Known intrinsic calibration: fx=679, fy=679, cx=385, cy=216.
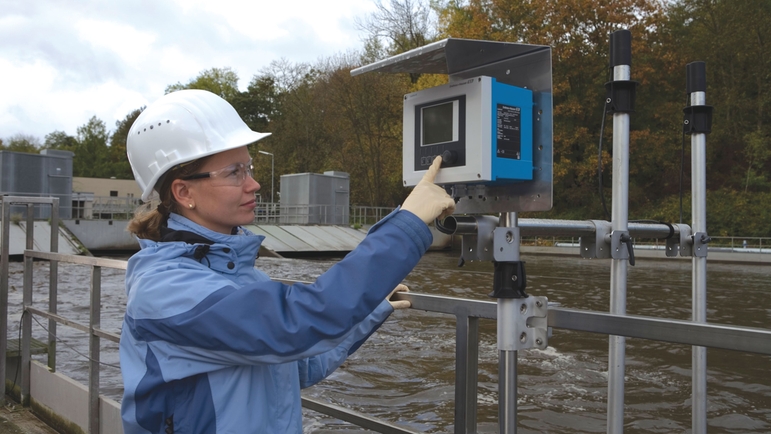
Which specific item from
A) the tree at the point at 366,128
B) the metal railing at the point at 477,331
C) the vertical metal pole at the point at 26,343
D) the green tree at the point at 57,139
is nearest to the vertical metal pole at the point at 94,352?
the metal railing at the point at 477,331

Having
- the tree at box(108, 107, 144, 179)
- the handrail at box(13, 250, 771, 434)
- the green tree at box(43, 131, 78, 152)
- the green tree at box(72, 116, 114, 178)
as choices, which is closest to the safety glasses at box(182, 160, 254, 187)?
the handrail at box(13, 250, 771, 434)

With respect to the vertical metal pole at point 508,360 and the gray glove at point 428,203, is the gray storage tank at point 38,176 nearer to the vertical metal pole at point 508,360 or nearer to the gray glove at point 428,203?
the vertical metal pole at point 508,360

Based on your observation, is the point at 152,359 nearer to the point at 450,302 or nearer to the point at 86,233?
the point at 450,302

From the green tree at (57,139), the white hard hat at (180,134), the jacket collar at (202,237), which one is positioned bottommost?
the jacket collar at (202,237)

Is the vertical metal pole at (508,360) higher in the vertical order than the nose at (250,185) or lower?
lower

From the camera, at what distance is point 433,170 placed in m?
1.91

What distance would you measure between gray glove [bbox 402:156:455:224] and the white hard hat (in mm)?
459

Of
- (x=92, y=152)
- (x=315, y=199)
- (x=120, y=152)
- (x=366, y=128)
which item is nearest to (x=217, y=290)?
(x=315, y=199)

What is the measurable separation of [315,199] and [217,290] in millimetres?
33827

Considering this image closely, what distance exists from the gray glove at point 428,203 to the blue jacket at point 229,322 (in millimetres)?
36

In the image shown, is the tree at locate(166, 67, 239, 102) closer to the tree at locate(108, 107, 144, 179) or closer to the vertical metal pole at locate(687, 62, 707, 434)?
the tree at locate(108, 107, 144, 179)

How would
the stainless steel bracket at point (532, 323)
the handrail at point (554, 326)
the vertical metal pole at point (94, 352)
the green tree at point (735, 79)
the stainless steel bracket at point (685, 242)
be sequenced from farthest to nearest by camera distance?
1. the green tree at point (735, 79)
2. the vertical metal pole at point (94, 352)
3. the stainless steel bracket at point (685, 242)
4. the stainless steel bracket at point (532, 323)
5. the handrail at point (554, 326)

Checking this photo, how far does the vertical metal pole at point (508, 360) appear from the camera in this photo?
1.94 m

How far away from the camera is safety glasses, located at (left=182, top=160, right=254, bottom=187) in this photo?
188 centimetres
